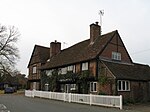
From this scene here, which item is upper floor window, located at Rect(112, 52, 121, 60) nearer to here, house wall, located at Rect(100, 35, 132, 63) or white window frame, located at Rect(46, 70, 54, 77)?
house wall, located at Rect(100, 35, 132, 63)

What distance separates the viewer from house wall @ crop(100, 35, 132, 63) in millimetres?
32509

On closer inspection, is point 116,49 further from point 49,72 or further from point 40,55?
point 40,55

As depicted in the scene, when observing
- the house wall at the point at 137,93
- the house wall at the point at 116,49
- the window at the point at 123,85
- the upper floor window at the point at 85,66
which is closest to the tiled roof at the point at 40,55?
the upper floor window at the point at 85,66

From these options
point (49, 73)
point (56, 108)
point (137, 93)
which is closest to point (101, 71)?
point (137, 93)

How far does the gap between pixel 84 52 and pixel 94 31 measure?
331 cm

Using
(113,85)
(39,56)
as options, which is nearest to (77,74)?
(113,85)

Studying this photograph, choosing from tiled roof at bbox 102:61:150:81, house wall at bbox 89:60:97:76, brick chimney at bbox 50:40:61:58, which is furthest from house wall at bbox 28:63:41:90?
tiled roof at bbox 102:61:150:81

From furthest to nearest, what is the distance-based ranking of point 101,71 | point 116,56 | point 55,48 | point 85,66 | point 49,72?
1. point 55,48
2. point 49,72
3. point 116,56
4. point 85,66
5. point 101,71

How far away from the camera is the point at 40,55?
4847 centimetres

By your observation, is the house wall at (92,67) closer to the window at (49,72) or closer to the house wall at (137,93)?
the house wall at (137,93)

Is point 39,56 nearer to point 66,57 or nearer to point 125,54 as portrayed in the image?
point 66,57

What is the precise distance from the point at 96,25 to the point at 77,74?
751 centimetres

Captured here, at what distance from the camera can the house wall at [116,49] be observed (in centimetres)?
3251

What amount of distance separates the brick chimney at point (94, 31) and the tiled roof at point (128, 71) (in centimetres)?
530
